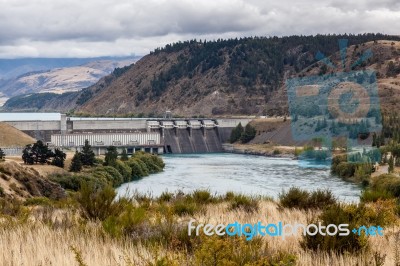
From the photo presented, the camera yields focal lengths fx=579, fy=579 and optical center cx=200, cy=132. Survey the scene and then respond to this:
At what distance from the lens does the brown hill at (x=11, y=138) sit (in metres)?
89.9

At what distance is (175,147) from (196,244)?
108 m

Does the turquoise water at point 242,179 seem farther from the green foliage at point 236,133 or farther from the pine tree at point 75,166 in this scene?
the green foliage at point 236,133

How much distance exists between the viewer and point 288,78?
176000 mm

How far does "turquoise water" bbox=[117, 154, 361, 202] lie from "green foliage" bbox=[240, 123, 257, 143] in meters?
30.1

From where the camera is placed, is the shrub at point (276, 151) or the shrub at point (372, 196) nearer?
the shrub at point (372, 196)

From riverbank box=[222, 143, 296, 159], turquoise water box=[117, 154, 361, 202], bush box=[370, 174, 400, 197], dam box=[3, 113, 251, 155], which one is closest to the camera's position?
bush box=[370, 174, 400, 197]

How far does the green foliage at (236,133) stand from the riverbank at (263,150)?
233cm

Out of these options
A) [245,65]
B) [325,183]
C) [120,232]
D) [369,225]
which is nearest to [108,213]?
[120,232]

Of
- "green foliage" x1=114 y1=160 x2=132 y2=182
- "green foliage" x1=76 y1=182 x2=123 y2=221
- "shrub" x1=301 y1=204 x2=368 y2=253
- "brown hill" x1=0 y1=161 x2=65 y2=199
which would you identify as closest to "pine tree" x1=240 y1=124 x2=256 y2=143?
"green foliage" x1=114 y1=160 x2=132 y2=182

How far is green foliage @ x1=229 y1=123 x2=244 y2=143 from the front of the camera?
120 m

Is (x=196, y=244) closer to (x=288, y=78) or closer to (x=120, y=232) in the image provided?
(x=120, y=232)

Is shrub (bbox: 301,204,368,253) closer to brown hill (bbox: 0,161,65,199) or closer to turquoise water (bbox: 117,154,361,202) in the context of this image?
brown hill (bbox: 0,161,65,199)

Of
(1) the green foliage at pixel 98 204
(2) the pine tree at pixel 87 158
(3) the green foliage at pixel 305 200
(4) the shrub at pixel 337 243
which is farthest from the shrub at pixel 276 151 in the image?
(4) the shrub at pixel 337 243

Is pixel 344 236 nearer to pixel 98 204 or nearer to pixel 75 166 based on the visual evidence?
pixel 98 204
